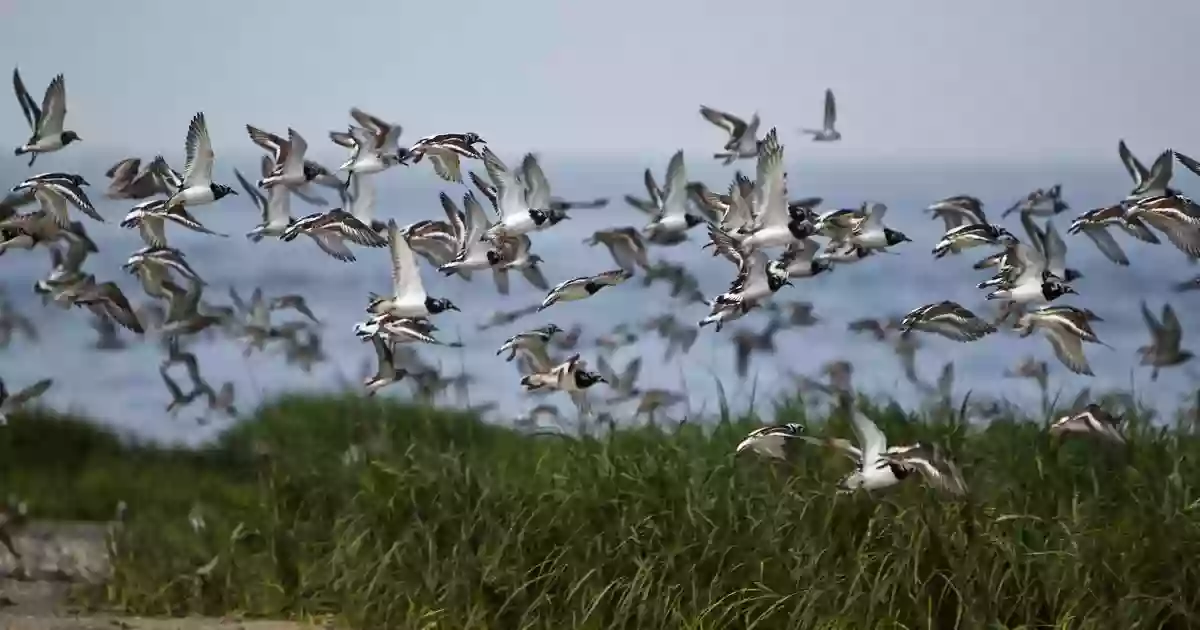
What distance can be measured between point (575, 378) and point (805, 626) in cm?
96

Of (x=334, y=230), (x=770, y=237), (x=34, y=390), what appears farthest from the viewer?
(x=34, y=390)

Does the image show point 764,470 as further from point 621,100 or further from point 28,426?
point 28,426

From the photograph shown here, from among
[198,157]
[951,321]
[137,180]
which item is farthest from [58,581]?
[951,321]

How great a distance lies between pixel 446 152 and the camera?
12.4 feet

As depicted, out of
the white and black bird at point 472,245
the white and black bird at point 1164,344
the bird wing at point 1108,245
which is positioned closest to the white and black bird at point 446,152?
the white and black bird at point 472,245

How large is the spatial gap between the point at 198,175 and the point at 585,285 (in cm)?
120

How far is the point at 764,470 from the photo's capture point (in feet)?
11.8

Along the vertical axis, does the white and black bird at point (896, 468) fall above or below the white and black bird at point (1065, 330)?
below

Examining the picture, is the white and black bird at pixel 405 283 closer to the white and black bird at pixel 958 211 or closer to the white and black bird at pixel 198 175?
the white and black bird at pixel 198 175

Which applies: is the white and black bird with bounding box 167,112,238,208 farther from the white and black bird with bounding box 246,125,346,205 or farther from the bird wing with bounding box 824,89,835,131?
the bird wing with bounding box 824,89,835,131

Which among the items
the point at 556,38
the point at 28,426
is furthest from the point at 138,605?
the point at 556,38

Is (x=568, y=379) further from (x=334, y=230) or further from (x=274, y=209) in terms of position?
(x=274, y=209)

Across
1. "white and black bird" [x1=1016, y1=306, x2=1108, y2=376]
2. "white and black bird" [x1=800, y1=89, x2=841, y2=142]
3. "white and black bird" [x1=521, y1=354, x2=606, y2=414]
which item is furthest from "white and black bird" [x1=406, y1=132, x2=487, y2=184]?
"white and black bird" [x1=1016, y1=306, x2=1108, y2=376]

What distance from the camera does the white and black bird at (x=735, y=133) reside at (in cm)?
387
